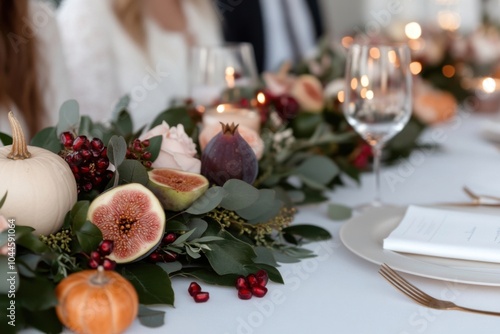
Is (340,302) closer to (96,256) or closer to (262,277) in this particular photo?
Answer: (262,277)

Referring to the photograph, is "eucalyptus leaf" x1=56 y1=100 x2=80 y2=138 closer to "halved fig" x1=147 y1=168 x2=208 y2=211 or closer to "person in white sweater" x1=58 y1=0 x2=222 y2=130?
"halved fig" x1=147 y1=168 x2=208 y2=211

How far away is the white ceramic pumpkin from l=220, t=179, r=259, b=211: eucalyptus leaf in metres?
0.19

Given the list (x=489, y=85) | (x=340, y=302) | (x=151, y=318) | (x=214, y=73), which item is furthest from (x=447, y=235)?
(x=489, y=85)

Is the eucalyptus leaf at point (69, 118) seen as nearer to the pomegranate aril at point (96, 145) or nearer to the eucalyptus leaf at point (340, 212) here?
the pomegranate aril at point (96, 145)

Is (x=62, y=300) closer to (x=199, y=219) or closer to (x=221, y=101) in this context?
(x=199, y=219)

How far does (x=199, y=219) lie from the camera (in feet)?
2.61

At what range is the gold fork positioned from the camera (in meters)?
0.71

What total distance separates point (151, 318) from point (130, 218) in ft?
0.41

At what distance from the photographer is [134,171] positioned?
78cm

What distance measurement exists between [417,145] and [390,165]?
5.1 inches

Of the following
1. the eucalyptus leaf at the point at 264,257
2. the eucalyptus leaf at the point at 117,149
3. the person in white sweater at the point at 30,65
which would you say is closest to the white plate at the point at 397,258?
the eucalyptus leaf at the point at 264,257

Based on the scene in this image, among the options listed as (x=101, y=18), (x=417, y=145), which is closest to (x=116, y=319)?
(x=417, y=145)

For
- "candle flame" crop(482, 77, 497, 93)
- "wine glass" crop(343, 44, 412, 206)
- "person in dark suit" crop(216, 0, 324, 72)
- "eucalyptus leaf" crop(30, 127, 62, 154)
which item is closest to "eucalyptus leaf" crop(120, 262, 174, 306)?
"eucalyptus leaf" crop(30, 127, 62, 154)

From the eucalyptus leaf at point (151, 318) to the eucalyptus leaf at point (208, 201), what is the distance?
0.14 metres
